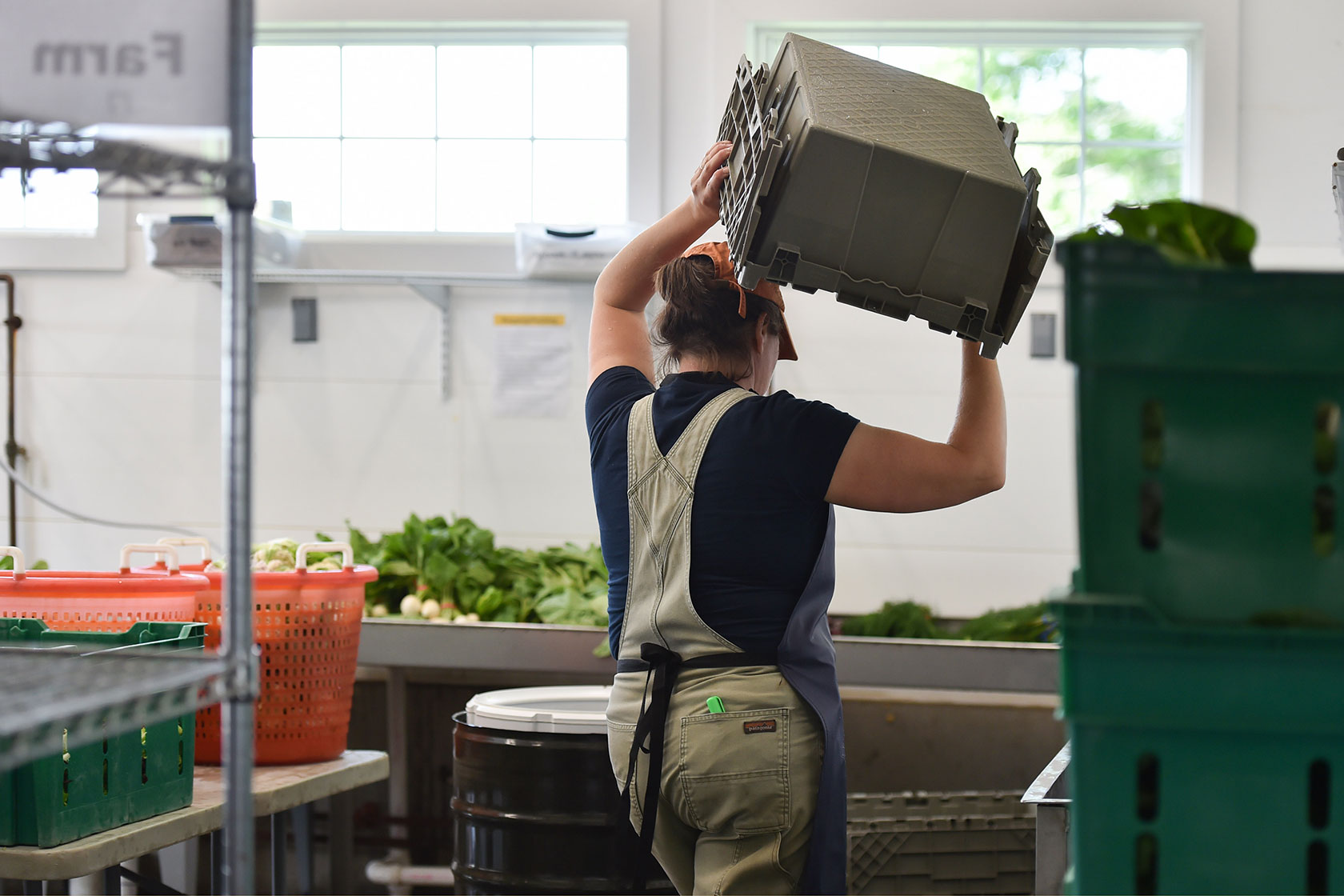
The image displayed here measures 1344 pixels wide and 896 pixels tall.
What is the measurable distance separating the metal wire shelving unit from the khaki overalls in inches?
29.6

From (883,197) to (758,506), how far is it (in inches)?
17.1

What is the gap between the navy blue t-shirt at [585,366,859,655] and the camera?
4.79 feet

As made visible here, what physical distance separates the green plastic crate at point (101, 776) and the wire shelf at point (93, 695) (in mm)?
587

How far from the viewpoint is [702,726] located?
1.48m

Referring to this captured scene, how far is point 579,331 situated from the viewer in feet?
12.0

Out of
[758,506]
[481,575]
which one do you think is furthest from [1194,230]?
[481,575]

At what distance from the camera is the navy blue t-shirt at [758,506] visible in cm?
146

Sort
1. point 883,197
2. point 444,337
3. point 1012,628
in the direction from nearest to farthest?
1. point 883,197
2. point 1012,628
3. point 444,337

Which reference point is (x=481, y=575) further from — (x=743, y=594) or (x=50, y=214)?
(x=50, y=214)

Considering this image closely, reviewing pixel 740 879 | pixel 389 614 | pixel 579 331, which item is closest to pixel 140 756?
pixel 740 879

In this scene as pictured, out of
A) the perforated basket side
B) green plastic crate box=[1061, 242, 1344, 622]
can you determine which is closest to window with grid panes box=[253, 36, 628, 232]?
the perforated basket side

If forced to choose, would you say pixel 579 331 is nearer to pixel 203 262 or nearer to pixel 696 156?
pixel 696 156

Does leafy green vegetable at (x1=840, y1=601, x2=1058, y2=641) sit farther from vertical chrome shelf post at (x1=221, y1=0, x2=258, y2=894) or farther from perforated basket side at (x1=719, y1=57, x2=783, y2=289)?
vertical chrome shelf post at (x1=221, y1=0, x2=258, y2=894)

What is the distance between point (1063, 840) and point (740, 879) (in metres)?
0.42
